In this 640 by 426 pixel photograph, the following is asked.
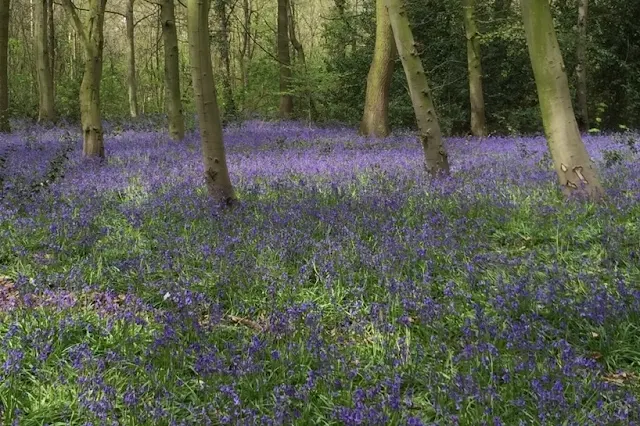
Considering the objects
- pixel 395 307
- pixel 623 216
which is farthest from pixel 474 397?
pixel 623 216

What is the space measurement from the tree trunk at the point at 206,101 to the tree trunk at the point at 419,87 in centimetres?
320

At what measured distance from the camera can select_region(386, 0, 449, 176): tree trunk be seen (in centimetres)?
880

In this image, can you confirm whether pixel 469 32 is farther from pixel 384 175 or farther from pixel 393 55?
pixel 384 175

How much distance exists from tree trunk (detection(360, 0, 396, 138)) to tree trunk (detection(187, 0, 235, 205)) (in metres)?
9.39

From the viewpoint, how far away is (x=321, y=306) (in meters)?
4.10

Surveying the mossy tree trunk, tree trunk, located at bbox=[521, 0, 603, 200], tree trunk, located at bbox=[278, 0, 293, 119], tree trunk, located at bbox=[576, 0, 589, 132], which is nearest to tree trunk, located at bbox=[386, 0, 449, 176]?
tree trunk, located at bbox=[521, 0, 603, 200]

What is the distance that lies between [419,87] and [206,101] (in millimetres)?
3577

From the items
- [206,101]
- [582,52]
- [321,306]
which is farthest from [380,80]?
[321,306]

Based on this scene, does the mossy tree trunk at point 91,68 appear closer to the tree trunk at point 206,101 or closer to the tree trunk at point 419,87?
the tree trunk at point 206,101

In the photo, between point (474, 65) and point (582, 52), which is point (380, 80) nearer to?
point (474, 65)

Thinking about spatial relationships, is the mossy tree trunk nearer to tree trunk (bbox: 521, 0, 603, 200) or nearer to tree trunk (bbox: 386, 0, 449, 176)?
tree trunk (bbox: 386, 0, 449, 176)

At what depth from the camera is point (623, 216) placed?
5.98 meters

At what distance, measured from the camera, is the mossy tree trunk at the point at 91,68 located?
10969mm

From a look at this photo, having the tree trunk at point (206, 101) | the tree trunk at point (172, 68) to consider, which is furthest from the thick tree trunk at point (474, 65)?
the tree trunk at point (206, 101)
